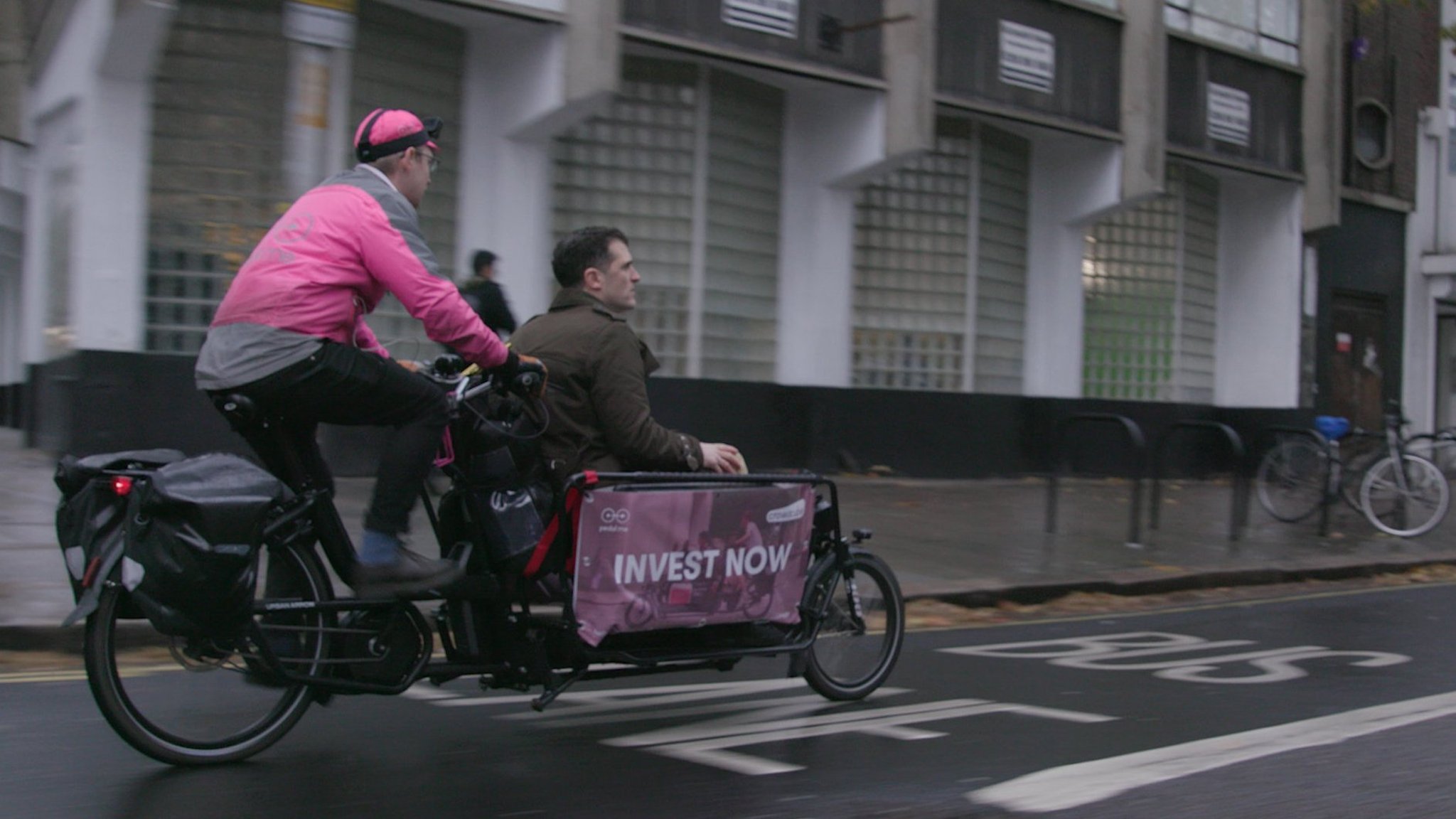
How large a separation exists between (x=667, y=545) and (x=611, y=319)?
0.78 meters

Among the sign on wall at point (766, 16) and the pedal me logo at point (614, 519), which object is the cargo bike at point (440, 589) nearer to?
the pedal me logo at point (614, 519)

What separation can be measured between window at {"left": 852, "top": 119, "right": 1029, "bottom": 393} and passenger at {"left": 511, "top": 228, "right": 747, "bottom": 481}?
1067 cm

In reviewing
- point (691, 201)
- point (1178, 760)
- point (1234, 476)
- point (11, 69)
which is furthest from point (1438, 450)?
point (11, 69)

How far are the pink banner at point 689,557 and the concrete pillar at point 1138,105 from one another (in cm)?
1270

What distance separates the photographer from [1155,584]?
9.80 meters

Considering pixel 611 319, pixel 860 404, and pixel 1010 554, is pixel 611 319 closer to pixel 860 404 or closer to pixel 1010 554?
pixel 1010 554

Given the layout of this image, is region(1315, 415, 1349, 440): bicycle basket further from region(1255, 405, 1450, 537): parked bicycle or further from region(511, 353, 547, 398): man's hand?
region(511, 353, 547, 398): man's hand

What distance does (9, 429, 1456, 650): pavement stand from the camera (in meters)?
7.86

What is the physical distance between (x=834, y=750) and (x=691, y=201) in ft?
32.4

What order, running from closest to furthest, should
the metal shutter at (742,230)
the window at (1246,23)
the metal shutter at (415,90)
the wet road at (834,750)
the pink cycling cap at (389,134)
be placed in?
the wet road at (834,750)
the pink cycling cap at (389,134)
the metal shutter at (415,90)
the metal shutter at (742,230)
the window at (1246,23)

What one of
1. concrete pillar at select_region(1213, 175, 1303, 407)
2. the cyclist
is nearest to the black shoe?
the cyclist

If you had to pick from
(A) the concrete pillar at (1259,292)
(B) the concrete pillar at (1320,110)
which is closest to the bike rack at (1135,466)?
(A) the concrete pillar at (1259,292)

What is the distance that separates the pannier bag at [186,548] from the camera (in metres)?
4.07

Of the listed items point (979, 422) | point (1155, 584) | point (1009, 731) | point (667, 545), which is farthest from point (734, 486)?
point (979, 422)
